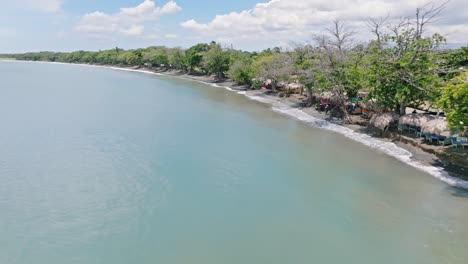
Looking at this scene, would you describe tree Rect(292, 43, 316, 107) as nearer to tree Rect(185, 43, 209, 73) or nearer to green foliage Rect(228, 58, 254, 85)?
green foliage Rect(228, 58, 254, 85)

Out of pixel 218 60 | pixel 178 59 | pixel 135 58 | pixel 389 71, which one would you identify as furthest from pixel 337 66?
pixel 135 58

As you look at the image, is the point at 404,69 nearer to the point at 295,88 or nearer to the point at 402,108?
the point at 402,108

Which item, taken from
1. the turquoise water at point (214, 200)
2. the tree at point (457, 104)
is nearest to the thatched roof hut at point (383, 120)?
the turquoise water at point (214, 200)

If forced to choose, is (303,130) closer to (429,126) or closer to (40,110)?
(429,126)

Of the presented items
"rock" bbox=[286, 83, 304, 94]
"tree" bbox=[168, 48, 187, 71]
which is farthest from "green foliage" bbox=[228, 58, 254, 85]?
"tree" bbox=[168, 48, 187, 71]

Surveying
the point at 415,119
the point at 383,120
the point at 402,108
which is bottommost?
the point at 383,120

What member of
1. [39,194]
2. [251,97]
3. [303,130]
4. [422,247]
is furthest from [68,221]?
[251,97]

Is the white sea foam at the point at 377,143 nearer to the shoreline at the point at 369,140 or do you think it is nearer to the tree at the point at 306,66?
the shoreline at the point at 369,140
